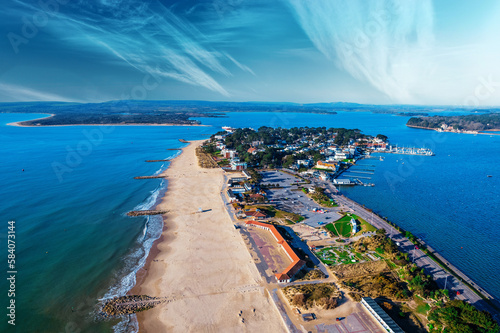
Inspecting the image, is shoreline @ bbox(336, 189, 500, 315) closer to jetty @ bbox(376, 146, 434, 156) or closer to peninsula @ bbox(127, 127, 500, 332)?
peninsula @ bbox(127, 127, 500, 332)

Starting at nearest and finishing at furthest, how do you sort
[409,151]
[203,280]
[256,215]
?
[203,280] < [256,215] < [409,151]

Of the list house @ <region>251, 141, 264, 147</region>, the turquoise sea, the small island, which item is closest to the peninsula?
the turquoise sea

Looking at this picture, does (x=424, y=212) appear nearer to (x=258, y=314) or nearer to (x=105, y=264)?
(x=258, y=314)

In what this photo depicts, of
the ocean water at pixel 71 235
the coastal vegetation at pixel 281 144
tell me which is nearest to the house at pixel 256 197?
the ocean water at pixel 71 235

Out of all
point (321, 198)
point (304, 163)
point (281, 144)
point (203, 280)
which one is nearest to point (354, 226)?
point (321, 198)

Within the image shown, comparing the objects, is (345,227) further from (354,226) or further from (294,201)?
(294,201)

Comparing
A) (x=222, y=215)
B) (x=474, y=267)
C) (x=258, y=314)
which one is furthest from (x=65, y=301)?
(x=474, y=267)
